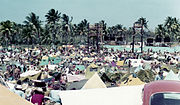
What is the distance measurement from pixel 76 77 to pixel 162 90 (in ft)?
35.5

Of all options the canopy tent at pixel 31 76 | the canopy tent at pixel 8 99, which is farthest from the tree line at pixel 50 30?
the canopy tent at pixel 8 99

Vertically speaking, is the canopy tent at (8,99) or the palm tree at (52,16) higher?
the palm tree at (52,16)

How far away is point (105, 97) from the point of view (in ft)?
23.2

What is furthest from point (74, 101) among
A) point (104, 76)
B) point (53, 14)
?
point (53, 14)

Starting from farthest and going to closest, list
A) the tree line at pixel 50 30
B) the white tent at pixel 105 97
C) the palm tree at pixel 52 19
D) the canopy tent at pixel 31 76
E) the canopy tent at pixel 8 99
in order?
the palm tree at pixel 52 19 < the tree line at pixel 50 30 < the canopy tent at pixel 31 76 < the white tent at pixel 105 97 < the canopy tent at pixel 8 99

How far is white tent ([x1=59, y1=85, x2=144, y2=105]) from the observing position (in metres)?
6.83

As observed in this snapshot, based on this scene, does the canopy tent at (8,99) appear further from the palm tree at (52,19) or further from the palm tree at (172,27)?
the palm tree at (172,27)

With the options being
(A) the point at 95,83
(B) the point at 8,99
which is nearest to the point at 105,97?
(A) the point at 95,83

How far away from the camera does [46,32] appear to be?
285ft

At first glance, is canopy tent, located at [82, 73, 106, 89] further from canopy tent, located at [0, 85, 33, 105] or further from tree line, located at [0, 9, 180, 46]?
tree line, located at [0, 9, 180, 46]

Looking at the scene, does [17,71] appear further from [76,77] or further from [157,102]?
[157,102]

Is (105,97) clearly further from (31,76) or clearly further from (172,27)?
(172,27)

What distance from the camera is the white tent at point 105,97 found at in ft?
22.4

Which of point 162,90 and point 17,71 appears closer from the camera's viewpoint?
point 162,90
